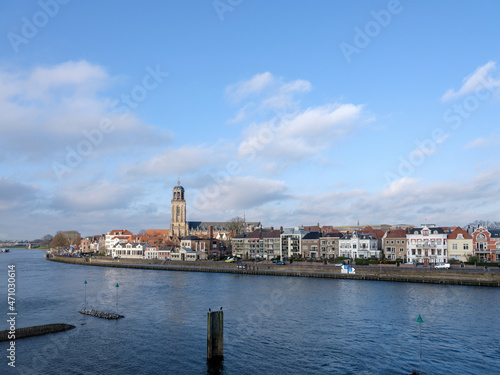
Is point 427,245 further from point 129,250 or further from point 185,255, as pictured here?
point 129,250

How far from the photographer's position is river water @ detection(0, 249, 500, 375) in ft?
102

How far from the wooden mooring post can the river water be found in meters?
0.89

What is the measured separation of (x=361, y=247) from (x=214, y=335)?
85.6 metres

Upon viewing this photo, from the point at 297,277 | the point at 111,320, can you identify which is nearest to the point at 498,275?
the point at 297,277

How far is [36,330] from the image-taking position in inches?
1515

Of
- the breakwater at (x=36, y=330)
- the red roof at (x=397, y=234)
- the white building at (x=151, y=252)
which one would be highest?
the red roof at (x=397, y=234)

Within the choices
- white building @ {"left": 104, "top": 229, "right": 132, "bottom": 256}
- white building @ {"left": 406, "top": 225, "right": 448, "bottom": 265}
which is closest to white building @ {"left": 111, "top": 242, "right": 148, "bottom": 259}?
white building @ {"left": 104, "top": 229, "right": 132, "bottom": 256}

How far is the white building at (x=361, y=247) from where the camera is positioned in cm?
11006

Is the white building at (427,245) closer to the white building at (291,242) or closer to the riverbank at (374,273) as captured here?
the riverbank at (374,273)

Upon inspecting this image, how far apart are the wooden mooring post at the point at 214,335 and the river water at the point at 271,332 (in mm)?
886

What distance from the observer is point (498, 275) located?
2874 inches

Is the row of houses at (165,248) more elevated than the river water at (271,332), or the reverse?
the row of houses at (165,248)

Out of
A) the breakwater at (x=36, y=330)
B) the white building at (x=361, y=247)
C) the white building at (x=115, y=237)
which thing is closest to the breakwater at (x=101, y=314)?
the breakwater at (x=36, y=330)

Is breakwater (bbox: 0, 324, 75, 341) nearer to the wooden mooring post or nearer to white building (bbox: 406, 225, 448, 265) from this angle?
the wooden mooring post
